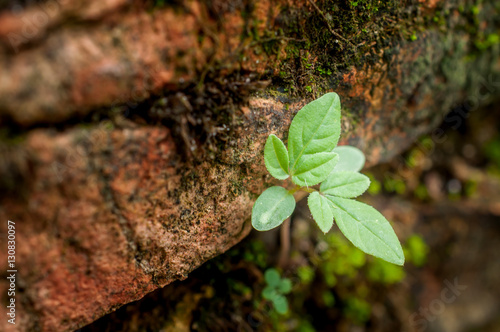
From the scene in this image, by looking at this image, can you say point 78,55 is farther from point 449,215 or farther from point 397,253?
point 449,215

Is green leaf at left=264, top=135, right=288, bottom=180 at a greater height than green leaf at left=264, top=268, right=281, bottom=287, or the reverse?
green leaf at left=264, top=135, right=288, bottom=180

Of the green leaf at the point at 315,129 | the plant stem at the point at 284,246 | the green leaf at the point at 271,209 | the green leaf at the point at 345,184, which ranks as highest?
the green leaf at the point at 315,129

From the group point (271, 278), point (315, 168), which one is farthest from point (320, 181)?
point (271, 278)

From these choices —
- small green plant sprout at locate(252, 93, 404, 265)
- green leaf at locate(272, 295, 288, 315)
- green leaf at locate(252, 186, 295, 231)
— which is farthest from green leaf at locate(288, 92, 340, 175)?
green leaf at locate(272, 295, 288, 315)

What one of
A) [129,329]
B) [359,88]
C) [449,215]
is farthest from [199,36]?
[449,215]

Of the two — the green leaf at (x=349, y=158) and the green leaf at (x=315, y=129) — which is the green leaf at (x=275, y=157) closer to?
the green leaf at (x=315, y=129)

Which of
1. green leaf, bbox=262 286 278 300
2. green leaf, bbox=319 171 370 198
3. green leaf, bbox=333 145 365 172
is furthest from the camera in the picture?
green leaf, bbox=262 286 278 300

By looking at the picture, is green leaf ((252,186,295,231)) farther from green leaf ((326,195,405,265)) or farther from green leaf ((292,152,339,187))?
green leaf ((326,195,405,265))

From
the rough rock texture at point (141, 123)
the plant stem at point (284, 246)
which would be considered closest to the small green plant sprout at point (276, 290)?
the plant stem at point (284, 246)
